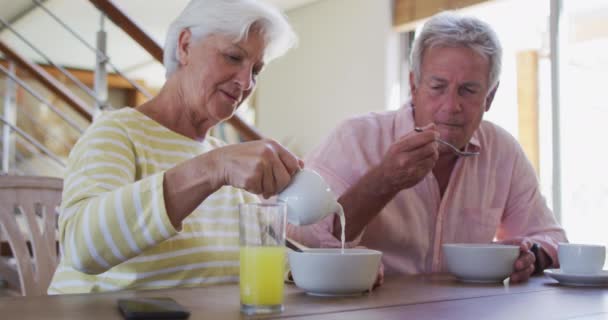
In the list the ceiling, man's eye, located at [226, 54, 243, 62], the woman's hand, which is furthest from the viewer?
the ceiling

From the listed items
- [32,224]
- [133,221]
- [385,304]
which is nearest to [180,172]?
[133,221]

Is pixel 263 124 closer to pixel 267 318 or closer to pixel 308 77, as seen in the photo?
pixel 308 77

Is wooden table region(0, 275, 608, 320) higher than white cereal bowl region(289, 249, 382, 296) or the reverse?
the reverse

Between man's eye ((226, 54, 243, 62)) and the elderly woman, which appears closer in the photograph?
the elderly woman

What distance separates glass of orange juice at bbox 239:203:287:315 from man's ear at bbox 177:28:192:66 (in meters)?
0.79

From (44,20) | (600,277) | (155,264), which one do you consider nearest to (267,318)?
(155,264)

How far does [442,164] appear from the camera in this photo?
1.77 metres

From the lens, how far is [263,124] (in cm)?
629

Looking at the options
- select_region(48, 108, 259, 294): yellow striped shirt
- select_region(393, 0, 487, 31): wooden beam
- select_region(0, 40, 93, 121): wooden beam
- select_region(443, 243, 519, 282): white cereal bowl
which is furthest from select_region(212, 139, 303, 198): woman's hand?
select_region(393, 0, 487, 31): wooden beam

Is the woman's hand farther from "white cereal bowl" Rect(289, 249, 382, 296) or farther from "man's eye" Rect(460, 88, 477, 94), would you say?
"man's eye" Rect(460, 88, 477, 94)

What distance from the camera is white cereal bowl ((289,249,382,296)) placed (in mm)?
951

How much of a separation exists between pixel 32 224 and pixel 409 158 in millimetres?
882

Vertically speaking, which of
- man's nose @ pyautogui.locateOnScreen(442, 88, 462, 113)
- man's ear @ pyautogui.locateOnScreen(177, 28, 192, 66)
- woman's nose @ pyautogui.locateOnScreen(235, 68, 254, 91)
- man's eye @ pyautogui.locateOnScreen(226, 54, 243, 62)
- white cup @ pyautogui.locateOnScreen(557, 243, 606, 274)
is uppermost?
man's ear @ pyautogui.locateOnScreen(177, 28, 192, 66)

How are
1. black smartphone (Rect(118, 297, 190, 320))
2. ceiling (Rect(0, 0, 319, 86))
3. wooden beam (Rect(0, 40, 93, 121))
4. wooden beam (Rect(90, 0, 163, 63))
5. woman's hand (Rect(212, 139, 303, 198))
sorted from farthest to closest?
ceiling (Rect(0, 0, 319, 86)) < wooden beam (Rect(0, 40, 93, 121)) < wooden beam (Rect(90, 0, 163, 63)) < woman's hand (Rect(212, 139, 303, 198)) < black smartphone (Rect(118, 297, 190, 320))
